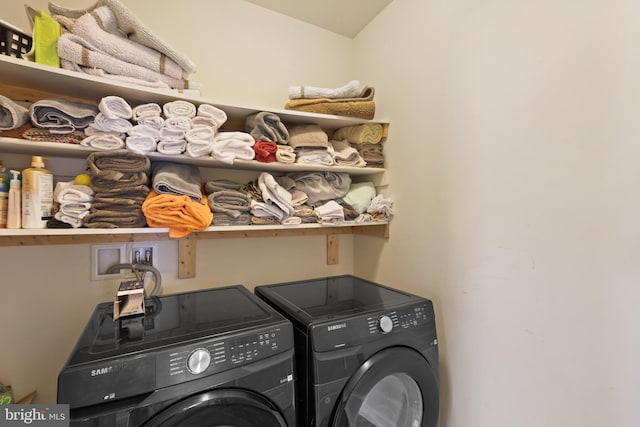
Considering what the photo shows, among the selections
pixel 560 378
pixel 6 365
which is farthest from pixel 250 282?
pixel 560 378

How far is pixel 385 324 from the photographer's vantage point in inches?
41.5

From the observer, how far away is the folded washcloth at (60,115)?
0.98 metres

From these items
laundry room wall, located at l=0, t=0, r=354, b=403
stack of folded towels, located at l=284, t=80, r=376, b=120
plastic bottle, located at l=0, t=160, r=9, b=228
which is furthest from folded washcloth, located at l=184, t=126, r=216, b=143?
plastic bottle, located at l=0, t=160, r=9, b=228

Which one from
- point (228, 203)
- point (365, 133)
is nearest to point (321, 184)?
point (365, 133)

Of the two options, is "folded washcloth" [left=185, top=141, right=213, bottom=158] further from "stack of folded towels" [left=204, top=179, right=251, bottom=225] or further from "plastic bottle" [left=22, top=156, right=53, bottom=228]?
"plastic bottle" [left=22, top=156, right=53, bottom=228]

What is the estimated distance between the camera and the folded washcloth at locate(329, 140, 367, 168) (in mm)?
1514

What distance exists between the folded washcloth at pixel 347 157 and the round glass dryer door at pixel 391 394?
91cm

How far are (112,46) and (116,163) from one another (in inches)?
16.4

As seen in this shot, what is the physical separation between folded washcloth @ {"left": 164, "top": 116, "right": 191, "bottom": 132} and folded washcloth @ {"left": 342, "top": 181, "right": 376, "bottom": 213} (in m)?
0.84

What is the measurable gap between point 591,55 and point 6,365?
231cm

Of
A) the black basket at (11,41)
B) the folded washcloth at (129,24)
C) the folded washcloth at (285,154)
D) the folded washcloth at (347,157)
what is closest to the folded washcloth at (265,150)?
the folded washcloth at (285,154)

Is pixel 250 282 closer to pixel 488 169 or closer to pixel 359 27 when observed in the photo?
pixel 488 169

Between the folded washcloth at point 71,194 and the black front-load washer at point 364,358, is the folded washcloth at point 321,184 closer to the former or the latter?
the black front-load washer at point 364,358

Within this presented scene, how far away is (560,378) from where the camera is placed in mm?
883
